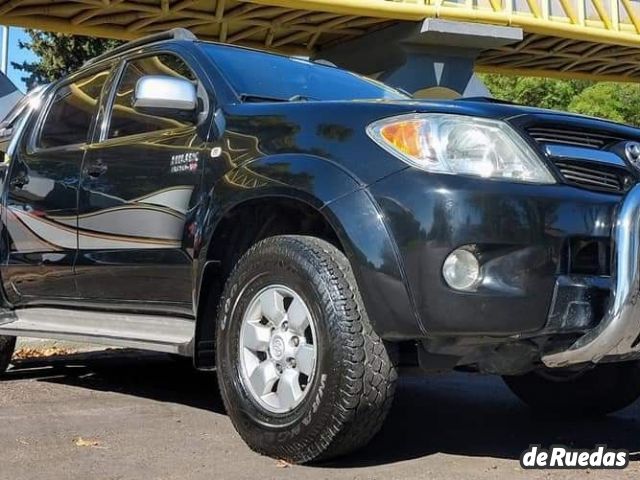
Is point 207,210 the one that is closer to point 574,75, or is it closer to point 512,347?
point 512,347

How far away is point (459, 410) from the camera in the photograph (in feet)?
16.4

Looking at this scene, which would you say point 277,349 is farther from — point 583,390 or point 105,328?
point 583,390

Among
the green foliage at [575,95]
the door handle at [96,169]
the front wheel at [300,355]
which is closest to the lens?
the front wheel at [300,355]

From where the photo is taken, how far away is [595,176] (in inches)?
136

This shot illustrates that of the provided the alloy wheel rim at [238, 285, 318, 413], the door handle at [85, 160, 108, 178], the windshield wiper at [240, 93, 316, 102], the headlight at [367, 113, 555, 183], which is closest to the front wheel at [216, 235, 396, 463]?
the alloy wheel rim at [238, 285, 318, 413]

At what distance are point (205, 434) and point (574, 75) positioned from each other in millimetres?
25001

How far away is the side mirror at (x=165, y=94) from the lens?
13.5 ft

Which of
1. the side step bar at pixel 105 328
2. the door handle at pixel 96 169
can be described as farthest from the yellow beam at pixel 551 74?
the door handle at pixel 96 169

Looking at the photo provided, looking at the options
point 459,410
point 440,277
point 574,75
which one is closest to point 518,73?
point 574,75

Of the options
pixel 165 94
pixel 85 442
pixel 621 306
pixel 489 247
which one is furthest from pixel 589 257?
pixel 85 442

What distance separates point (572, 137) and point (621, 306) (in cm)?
75

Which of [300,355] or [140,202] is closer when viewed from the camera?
[300,355]

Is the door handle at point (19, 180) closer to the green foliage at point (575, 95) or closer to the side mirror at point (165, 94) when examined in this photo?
the side mirror at point (165, 94)

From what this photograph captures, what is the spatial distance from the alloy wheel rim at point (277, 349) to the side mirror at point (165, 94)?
1068mm
